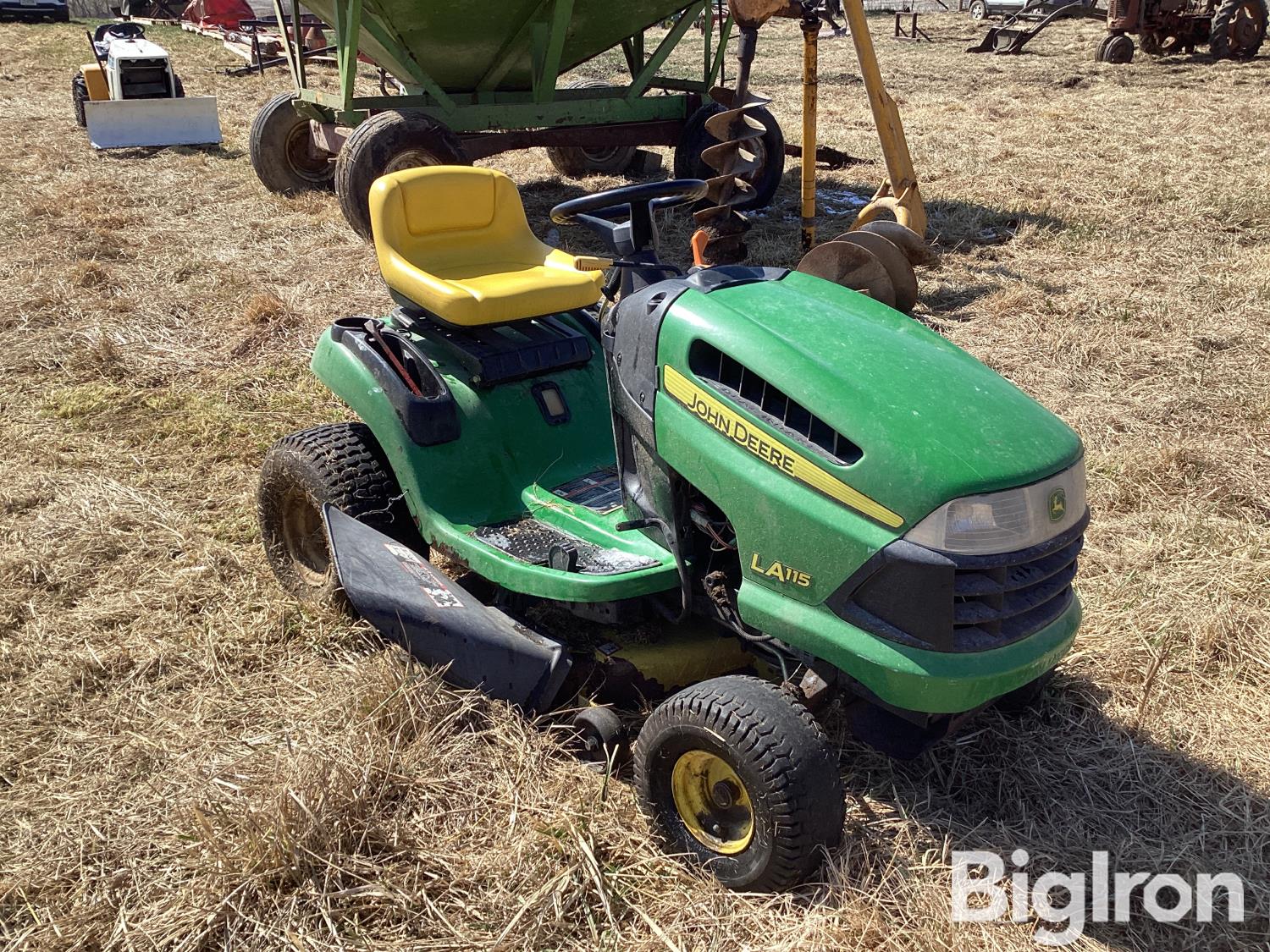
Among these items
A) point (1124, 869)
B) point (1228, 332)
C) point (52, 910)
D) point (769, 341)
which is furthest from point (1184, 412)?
point (52, 910)

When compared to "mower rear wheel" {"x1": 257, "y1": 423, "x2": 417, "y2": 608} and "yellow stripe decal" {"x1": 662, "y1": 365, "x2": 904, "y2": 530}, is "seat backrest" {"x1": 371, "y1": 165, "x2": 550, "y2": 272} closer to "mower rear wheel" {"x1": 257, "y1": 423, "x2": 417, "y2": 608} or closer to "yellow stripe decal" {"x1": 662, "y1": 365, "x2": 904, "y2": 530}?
"mower rear wheel" {"x1": 257, "y1": 423, "x2": 417, "y2": 608}

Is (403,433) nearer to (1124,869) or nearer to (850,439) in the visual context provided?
(850,439)

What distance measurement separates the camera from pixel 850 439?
6.34ft

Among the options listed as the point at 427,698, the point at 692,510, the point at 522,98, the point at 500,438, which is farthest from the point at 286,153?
the point at 692,510

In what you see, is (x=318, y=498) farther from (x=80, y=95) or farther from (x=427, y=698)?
(x=80, y=95)

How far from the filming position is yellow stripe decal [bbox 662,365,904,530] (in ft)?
6.32

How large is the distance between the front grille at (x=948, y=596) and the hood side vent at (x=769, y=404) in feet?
0.68

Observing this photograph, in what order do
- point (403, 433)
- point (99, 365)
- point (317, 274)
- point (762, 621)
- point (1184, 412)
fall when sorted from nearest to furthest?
point (762, 621) → point (403, 433) → point (1184, 412) → point (99, 365) → point (317, 274)

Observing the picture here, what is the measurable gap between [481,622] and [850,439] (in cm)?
102

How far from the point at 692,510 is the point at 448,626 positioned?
2.14ft

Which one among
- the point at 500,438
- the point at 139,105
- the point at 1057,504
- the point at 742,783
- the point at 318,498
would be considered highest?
the point at 139,105

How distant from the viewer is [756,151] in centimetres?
734

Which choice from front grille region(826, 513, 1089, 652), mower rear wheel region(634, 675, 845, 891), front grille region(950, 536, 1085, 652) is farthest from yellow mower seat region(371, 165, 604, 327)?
front grille region(950, 536, 1085, 652)

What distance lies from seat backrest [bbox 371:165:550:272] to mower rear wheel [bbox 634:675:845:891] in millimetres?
1707
